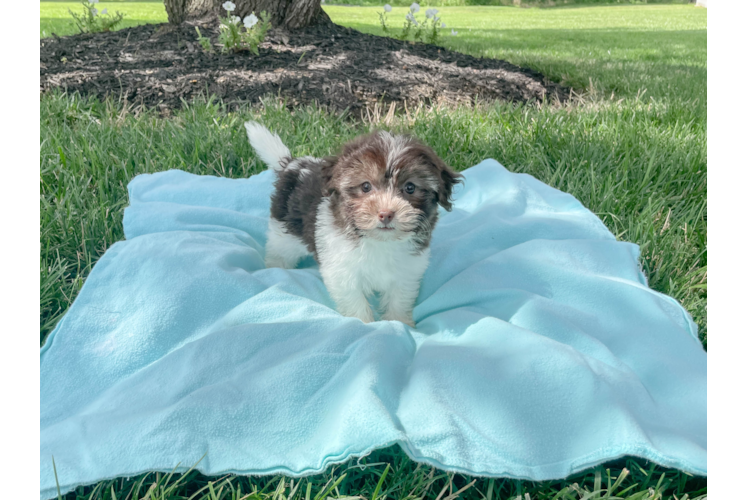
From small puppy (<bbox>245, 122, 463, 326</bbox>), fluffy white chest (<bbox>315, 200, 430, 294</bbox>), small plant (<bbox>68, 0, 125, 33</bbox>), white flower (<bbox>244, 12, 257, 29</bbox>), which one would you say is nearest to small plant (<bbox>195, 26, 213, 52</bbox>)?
white flower (<bbox>244, 12, 257, 29</bbox>)

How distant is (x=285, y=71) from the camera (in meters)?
6.64

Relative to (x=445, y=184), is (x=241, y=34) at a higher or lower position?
higher

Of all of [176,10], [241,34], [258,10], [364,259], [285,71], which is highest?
[176,10]

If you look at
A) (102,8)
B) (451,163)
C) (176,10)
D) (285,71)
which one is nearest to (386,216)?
(451,163)

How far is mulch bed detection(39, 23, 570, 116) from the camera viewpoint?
604 cm

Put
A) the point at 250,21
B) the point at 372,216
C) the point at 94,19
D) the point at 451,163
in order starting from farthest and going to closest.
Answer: the point at 94,19
the point at 250,21
the point at 451,163
the point at 372,216

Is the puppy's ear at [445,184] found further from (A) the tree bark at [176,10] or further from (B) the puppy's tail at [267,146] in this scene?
(A) the tree bark at [176,10]

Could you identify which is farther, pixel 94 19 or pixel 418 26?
pixel 418 26

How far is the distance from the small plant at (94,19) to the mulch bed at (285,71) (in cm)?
86

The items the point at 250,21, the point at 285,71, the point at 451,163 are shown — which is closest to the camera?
the point at 451,163

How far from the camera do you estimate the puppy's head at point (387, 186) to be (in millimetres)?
2541

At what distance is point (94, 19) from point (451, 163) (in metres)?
7.33

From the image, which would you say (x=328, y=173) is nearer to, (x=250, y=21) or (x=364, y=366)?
(x=364, y=366)

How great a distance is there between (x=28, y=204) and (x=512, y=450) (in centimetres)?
224
